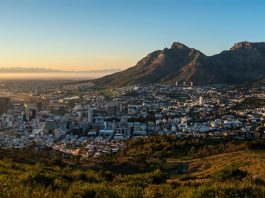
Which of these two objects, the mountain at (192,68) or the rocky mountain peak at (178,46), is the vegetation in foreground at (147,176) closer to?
the mountain at (192,68)

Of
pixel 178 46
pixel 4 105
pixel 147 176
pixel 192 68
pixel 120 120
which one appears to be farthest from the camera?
pixel 178 46

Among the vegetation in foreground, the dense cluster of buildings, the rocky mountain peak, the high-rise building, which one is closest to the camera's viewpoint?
the vegetation in foreground

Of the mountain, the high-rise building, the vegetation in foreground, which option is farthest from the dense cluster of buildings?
the mountain

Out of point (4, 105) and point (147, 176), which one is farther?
point (4, 105)

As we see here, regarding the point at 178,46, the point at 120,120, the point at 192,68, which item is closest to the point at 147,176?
the point at 120,120

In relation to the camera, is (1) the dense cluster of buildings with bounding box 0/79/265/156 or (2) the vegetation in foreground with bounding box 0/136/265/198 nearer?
(2) the vegetation in foreground with bounding box 0/136/265/198

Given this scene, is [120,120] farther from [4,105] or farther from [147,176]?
[147,176]

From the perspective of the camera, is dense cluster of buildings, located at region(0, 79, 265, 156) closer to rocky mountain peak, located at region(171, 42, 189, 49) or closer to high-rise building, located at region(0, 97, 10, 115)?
high-rise building, located at region(0, 97, 10, 115)
